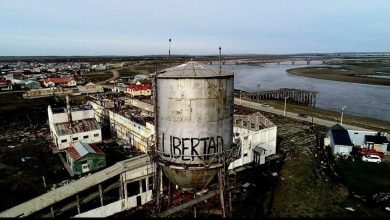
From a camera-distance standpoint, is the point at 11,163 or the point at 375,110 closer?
the point at 11,163

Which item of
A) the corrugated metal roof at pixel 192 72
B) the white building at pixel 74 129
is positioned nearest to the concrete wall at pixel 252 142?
the white building at pixel 74 129

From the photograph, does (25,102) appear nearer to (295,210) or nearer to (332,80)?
(295,210)

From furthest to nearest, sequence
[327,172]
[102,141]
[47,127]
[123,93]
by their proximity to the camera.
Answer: [123,93]
[47,127]
[102,141]
[327,172]

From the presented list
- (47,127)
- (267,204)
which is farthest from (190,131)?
(47,127)

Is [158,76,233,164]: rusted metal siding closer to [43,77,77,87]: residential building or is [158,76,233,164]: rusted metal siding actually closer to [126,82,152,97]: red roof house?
[126,82,152,97]: red roof house

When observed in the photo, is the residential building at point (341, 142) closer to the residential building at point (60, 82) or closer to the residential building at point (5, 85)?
the residential building at point (60, 82)

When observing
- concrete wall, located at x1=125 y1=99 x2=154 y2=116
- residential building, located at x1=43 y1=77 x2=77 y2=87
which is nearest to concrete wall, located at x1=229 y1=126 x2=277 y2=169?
concrete wall, located at x1=125 y1=99 x2=154 y2=116
